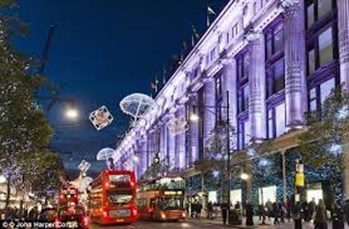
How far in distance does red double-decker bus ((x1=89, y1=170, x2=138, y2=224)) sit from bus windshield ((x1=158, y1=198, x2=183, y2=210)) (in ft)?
24.9

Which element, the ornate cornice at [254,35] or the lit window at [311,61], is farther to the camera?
the ornate cornice at [254,35]

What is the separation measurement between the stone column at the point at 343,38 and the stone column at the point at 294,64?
26.9ft

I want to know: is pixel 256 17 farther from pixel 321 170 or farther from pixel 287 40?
pixel 321 170

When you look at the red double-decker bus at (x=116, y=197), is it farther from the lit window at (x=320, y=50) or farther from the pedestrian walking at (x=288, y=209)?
the lit window at (x=320, y=50)

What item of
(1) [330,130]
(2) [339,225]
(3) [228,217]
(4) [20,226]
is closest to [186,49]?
(3) [228,217]

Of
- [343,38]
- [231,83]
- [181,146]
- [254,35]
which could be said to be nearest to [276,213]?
[343,38]

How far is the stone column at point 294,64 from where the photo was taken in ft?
184

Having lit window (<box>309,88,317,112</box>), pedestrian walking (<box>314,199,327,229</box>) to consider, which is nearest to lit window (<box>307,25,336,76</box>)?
lit window (<box>309,88,317,112</box>)

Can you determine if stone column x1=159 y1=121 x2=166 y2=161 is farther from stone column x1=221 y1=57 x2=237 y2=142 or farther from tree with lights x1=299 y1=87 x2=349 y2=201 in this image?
tree with lights x1=299 y1=87 x2=349 y2=201

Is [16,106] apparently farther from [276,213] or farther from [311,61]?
[311,61]

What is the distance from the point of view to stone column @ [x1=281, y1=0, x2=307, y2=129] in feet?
184

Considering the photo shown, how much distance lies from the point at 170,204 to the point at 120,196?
10.2 metres

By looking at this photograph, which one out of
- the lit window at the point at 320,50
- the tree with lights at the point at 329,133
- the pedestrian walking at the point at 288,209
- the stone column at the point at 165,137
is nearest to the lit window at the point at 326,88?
the lit window at the point at 320,50

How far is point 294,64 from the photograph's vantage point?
2245 inches
